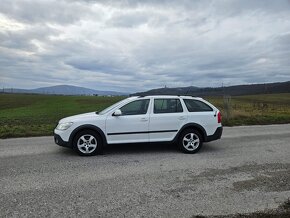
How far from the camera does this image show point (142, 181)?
5.36 meters

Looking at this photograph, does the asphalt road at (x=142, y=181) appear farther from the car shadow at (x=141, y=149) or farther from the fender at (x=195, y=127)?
the fender at (x=195, y=127)

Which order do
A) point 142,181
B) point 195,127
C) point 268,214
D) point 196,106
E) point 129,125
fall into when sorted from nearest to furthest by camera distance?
point 268,214 → point 142,181 → point 129,125 → point 195,127 → point 196,106

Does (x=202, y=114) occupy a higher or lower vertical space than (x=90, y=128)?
higher

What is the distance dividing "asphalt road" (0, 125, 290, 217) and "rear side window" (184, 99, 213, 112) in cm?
116

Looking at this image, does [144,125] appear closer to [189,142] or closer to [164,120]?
[164,120]

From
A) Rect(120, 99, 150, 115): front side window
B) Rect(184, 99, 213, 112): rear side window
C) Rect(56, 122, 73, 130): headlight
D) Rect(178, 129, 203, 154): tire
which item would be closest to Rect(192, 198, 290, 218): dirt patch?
Rect(178, 129, 203, 154): tire

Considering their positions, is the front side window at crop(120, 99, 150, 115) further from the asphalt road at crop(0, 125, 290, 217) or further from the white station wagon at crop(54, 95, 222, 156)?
the asphalt road at crop(0, 125, 290, 217)

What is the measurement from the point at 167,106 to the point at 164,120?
44 centimetres

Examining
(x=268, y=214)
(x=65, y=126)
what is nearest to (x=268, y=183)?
(x=268, y=214)

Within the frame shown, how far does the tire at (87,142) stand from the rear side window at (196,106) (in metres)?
2.54

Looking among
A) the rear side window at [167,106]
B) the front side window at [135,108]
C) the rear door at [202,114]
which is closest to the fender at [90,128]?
the front side window at [135,108]

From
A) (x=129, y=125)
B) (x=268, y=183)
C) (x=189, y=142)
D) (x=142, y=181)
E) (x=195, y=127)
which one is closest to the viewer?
(x=268, y=183)

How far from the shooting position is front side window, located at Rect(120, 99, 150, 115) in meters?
7.64

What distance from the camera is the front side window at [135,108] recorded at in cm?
764
